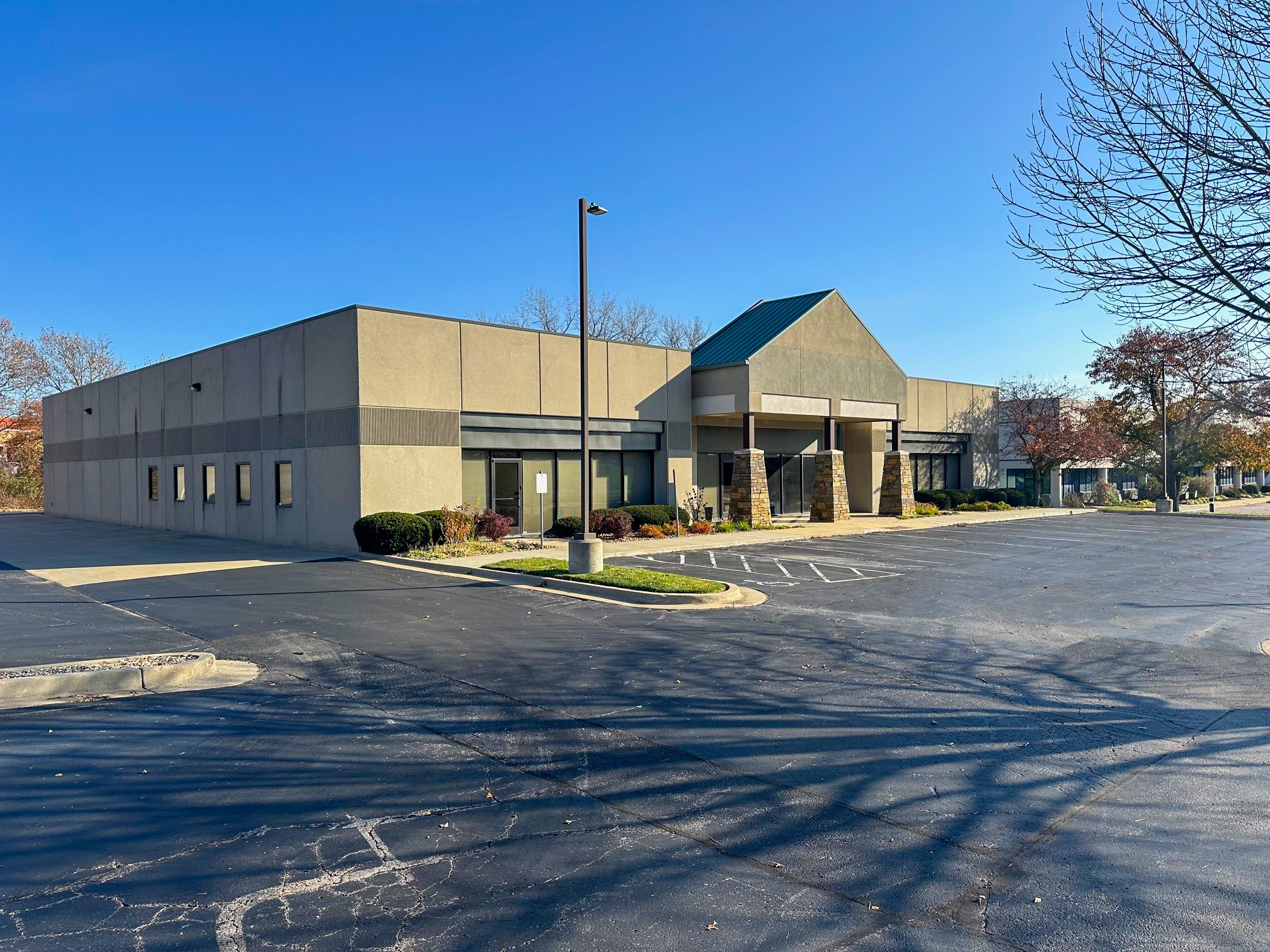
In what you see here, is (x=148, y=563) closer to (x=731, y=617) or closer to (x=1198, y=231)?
(x=731, y=617)

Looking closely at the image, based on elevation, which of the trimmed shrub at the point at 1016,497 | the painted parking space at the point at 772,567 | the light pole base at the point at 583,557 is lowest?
the painted parking space at the point at 772,567

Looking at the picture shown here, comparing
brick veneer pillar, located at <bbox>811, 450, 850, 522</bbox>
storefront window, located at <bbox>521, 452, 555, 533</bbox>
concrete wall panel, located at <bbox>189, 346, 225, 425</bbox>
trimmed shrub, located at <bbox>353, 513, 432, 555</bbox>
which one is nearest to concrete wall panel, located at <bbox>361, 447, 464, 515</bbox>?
trimmed shrub, located at <bbox>353, 513, 432, 555</bbox>

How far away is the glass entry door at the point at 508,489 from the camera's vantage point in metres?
24.1

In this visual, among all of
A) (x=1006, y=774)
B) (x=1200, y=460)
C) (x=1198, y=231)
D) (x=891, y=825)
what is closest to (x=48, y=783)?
(x=891, y=825)

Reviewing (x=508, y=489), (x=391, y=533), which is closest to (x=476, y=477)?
(x=508, y=489)

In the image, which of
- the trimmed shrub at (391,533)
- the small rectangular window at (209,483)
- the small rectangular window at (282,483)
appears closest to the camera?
the trimmed shrub at (391,533)

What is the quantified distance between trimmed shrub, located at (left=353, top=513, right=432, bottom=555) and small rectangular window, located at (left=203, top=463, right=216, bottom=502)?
9363 millimetres

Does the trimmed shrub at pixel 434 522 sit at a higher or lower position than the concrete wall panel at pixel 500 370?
lower

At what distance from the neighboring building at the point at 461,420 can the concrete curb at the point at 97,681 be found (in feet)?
40.6

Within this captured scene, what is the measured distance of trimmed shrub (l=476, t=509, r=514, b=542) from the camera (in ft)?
72.6

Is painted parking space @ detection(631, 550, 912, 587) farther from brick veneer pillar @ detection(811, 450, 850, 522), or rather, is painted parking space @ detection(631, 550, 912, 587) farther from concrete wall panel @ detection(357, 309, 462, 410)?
brick veneer pillar @ detection(811, 450, 850, 522)

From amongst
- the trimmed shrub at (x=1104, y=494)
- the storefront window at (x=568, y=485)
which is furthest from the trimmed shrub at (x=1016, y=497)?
the storefront window at (x=568, y=485)

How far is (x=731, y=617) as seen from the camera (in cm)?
1245

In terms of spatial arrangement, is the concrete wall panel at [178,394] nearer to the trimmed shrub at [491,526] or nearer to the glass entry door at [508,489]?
the glass entry door at [508,489]
